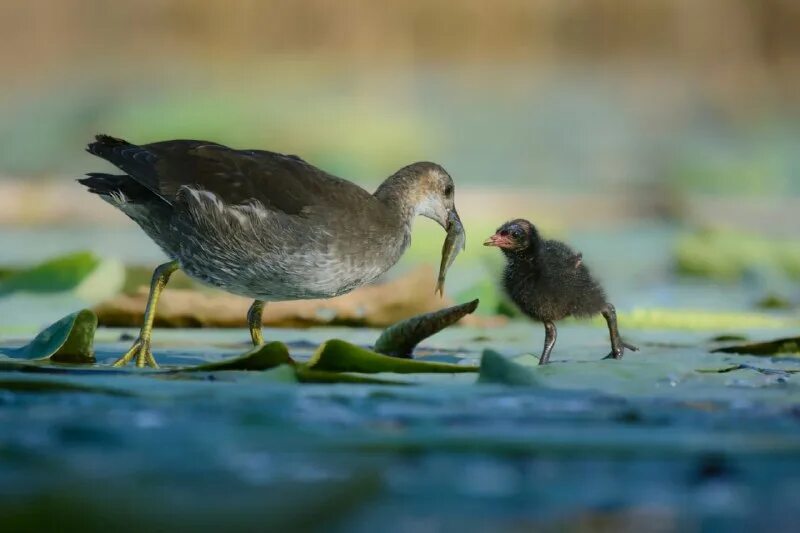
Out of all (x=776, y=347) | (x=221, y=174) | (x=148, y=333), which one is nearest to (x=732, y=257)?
(x=776, y=347)

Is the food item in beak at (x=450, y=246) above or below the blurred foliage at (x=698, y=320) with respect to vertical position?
above

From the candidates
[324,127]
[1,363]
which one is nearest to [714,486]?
[1,363]

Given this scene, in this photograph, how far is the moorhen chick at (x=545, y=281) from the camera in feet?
17.6

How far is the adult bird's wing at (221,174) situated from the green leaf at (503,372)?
134 centimetres

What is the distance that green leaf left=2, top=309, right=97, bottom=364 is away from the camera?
14.8ft

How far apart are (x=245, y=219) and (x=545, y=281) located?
1227 mm

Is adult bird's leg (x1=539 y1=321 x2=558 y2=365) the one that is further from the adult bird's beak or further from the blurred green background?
the blurred green background

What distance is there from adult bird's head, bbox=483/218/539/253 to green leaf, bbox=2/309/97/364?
1650 mm

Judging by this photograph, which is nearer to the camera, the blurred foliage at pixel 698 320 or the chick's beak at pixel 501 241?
the chick's beak at pixel 501 241

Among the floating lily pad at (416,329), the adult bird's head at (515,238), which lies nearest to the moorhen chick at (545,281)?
the adult bird's head at (515,238)

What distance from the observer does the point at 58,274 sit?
6629 mm

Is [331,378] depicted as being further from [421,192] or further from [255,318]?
[421,192]

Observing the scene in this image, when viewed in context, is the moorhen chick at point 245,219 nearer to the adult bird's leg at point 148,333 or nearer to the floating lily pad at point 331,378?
the adult bird's leg at point 148,333

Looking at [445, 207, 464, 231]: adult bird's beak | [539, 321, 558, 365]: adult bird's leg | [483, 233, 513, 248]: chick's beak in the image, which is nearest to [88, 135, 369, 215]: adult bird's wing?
[483, 233, 513, 248]: chick's beak
